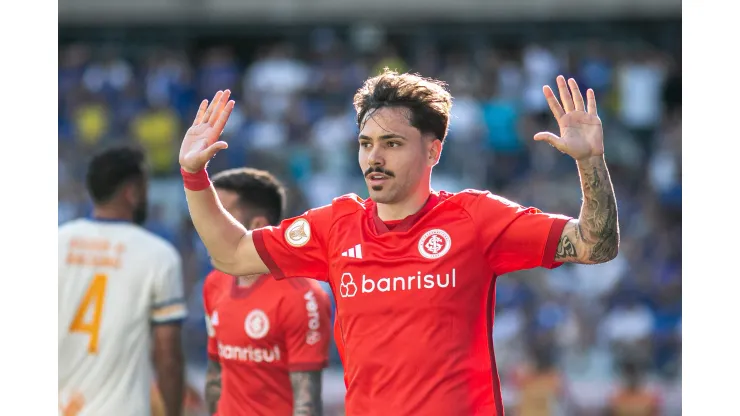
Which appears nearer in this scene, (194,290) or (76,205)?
(194,290)

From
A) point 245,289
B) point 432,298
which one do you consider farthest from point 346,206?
point 245,289

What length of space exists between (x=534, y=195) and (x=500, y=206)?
10.5m

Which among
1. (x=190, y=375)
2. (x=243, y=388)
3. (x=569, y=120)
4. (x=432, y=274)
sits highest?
(x=569, y=120)

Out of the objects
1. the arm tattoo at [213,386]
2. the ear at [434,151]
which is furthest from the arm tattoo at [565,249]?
the arm tattoo at [213,386]

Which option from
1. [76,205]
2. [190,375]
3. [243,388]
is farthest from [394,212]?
[76,205]

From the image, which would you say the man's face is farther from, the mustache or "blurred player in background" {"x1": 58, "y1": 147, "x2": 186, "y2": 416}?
"blurred player in background" {"x1": 58, "y1": 147, "x2": 186, "y2": 416}

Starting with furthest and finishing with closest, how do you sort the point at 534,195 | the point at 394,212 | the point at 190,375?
the point at 534,195 → the point at 190,375 → the point at 394,212

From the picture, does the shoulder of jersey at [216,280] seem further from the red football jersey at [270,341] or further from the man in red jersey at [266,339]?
the red football jersey at [270,341]

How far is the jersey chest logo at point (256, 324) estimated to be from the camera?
595 cm

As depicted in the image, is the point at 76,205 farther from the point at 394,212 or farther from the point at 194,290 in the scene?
the point at 394,212

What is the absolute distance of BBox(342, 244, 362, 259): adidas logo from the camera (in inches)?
182

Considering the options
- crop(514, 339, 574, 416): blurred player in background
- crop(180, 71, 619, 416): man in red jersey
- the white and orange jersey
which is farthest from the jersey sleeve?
crop(514, 339, 574, 416): blurred player in background

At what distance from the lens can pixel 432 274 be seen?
446cm

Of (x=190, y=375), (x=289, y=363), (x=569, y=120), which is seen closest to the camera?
(x=569, y=120)
